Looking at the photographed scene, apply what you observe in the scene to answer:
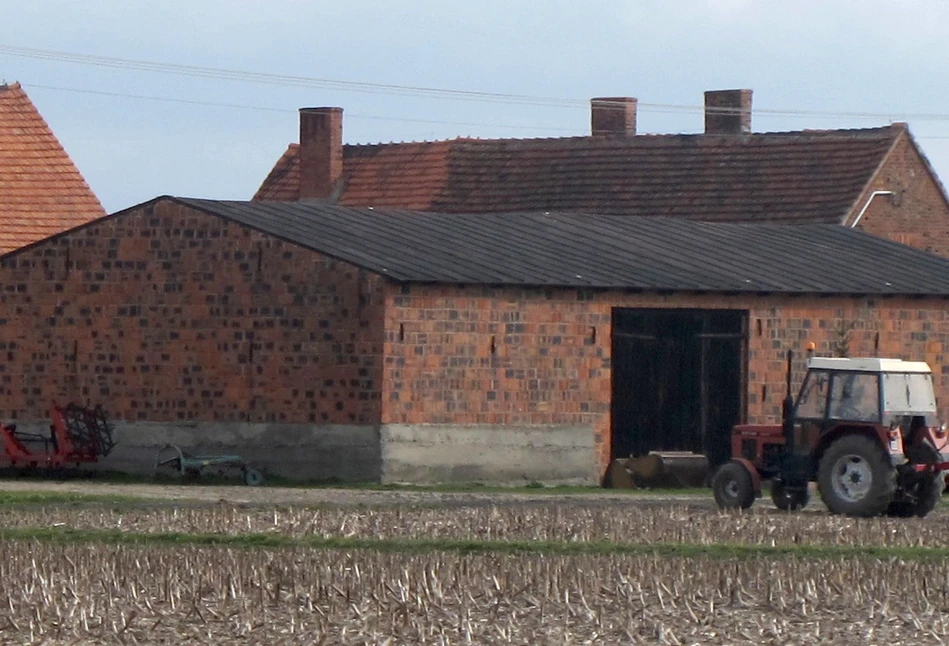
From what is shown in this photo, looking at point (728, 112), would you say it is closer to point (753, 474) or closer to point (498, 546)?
point (753, 474)

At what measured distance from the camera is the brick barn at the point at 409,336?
101 feet

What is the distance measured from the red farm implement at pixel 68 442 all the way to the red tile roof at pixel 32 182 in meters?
10.6

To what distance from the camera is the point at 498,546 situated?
20219 millimetres

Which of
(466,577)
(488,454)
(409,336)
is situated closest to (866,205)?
(488,454)

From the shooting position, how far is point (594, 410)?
3231 cm

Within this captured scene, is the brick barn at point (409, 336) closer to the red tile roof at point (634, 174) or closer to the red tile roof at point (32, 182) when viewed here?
the red tile roof at point (32, 182)

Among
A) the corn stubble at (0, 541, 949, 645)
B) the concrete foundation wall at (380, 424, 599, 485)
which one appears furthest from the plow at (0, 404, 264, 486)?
the corn stubble at (0, 541, 949, 645)

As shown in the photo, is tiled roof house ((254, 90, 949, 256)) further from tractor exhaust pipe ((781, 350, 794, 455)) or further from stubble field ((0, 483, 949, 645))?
stubble field ((0, 483, 949, 645))

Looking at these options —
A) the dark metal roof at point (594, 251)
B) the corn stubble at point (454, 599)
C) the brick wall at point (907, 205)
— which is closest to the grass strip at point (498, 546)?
the corn stubble at point (454, 599)

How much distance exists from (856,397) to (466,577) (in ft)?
30.8

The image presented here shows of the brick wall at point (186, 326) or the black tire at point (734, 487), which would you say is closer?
the black tire at point (734, 487)

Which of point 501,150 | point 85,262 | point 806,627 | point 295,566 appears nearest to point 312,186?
point 501,150

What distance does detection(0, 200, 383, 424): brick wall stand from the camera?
30.8 meters

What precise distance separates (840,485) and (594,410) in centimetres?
761
